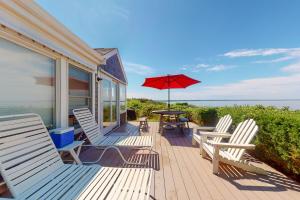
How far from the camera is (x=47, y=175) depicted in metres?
2.02

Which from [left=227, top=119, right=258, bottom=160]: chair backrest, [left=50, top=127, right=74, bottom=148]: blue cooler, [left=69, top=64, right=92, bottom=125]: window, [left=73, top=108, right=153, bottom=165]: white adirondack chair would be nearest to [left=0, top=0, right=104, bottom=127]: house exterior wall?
[left=69, top=64, right=92, bottom=125]: window

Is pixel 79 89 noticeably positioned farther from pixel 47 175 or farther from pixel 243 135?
pixel 243 135

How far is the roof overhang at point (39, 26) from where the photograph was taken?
2.15m

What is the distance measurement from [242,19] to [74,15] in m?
7.59

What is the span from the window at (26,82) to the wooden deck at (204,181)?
155 cm

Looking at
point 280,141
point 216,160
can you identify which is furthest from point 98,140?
point 280,141

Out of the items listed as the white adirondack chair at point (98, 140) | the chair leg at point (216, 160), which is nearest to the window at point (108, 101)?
the white adirondack chair at point (98, 140)

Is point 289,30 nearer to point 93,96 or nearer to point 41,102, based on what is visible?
point 93,96

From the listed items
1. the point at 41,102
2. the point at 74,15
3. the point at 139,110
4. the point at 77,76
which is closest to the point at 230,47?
the point at 139,110

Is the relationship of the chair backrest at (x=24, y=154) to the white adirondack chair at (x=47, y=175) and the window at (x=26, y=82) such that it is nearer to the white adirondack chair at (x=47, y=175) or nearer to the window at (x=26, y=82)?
the white adirondack chair at (x=47, y=175)

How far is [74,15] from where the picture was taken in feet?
20.4

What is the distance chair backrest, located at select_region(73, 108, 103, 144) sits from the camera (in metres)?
3.70

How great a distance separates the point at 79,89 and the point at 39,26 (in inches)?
76.3

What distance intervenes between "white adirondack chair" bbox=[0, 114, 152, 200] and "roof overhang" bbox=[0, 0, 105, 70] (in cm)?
122
